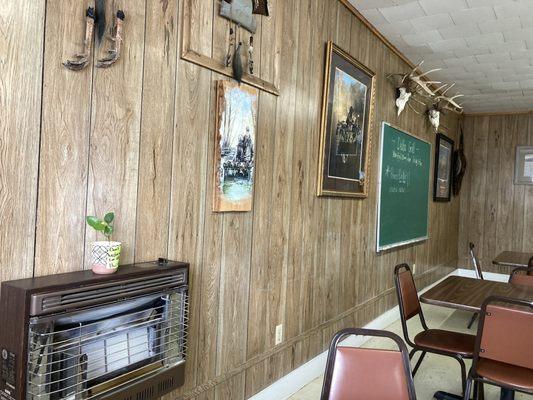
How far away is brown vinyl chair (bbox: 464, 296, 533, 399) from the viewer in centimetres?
186

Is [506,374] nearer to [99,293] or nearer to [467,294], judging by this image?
[467,294]

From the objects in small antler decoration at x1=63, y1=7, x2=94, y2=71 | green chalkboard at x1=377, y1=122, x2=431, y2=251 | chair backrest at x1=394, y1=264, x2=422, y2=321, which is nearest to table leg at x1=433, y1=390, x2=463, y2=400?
chair backrest at x1=394, y1=264, x2=422, y2=321

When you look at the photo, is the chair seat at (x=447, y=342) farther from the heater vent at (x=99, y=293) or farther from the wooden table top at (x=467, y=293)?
the heater vent at (x=99, y=293)

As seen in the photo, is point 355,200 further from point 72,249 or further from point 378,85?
point 72,249

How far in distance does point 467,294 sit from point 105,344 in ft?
6.96

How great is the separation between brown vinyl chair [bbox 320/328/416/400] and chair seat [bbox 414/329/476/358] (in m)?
1.09

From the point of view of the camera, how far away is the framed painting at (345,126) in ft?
9.02

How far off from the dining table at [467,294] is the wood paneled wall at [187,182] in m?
0.72

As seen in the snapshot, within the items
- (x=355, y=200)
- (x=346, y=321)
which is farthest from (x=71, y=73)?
(x=346, y=321)

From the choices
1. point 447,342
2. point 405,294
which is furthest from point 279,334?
point 447,342

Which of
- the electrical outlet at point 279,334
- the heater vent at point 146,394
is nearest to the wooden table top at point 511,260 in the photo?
the electrical outlet at point 279,334

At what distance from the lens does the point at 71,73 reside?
134 centimetres

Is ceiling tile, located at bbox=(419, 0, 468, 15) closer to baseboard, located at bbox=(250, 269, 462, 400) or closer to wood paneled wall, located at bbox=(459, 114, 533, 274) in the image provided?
baseboard, located at bbox=(250, 269, 462, 400)

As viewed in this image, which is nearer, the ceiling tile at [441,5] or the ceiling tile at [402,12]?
the ceiling tile at [441,5]
